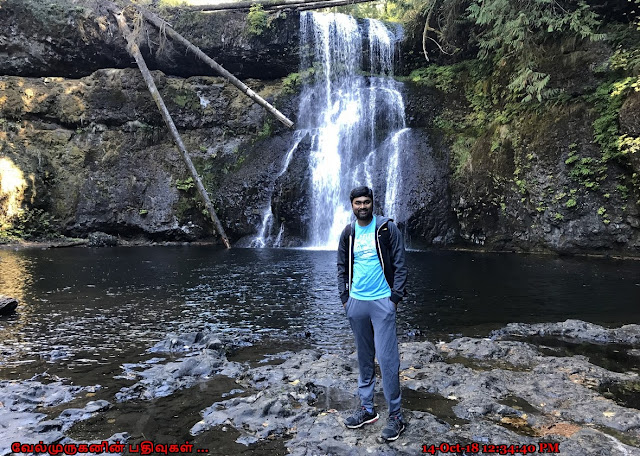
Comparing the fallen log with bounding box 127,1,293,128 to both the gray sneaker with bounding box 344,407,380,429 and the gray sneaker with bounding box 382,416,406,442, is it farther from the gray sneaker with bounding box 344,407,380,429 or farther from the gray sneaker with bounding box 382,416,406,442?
the gray sneaker with bounding box 382,416,406,442

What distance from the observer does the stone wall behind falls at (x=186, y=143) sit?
61.1 feet

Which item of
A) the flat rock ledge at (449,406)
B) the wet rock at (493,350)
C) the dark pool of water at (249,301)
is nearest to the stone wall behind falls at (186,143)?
the dark pool of water at (249,301)

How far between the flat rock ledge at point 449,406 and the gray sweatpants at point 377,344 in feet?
0.92

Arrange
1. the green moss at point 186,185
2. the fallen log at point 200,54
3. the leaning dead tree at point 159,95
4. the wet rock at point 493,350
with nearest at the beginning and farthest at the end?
the wet rock at point 493,350, the leaning dead tree at point 159,95, the fallen log at point 200,54, the green moss at point 186,185

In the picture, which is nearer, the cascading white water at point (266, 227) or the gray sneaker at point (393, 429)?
the gray sneaker at point (393, 429)

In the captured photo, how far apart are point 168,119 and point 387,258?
821 inches

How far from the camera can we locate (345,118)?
73.8 feet

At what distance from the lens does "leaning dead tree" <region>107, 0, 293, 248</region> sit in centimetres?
2112

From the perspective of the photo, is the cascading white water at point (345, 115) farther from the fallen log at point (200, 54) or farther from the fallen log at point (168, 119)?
the fallen log at point (168, 119)

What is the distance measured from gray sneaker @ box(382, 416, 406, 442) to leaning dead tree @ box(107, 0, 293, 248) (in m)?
17.9

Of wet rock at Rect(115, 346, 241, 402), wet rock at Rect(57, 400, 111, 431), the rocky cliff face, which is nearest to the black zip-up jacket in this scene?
wet rock at Rect(115, 346, 241, 402)

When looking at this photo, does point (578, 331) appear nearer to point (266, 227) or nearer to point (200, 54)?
point (266, 227)

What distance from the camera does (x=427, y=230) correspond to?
19.0m
